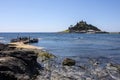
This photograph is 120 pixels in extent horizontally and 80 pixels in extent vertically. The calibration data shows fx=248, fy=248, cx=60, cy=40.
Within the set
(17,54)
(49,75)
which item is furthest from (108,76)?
(17,54)

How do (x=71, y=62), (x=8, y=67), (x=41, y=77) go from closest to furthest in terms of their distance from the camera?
(x=8, y=67)
(x=41, y=77)
(x=71, y=62)

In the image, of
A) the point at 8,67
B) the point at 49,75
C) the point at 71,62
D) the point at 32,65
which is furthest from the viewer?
the point at 71,62

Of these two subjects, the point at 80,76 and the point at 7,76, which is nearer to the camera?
the point at 7,76

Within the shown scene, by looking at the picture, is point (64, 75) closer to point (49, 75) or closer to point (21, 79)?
point (49, 75)

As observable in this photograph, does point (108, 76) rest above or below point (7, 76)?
below

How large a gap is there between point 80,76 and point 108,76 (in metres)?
2.96

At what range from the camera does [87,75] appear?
25734 millimetres

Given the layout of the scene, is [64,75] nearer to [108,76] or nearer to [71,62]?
[108,76]

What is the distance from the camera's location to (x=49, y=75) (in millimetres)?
24672

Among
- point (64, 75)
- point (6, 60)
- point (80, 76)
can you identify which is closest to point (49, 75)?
point (64, 75)

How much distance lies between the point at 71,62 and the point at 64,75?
7.09 meters

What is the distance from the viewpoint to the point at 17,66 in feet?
69.0

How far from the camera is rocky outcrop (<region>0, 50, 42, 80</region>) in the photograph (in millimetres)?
17797

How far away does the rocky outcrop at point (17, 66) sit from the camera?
17.8 m
